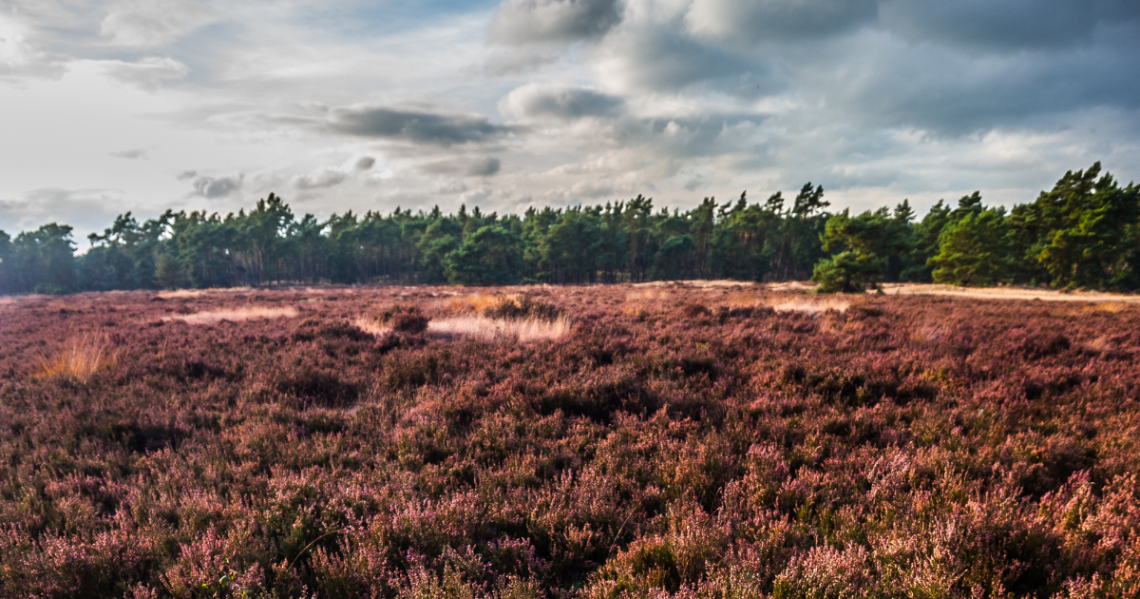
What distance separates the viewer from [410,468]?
3.89 m

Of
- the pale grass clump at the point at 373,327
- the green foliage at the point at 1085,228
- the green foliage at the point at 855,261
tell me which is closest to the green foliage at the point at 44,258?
the pale grass clump at the point at 373,327

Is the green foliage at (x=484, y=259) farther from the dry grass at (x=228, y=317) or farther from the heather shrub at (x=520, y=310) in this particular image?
the heather shrub at (x=520, y=310)

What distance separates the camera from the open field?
2.49 meters

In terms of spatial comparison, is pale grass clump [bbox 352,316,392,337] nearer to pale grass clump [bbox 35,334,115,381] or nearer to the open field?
the open field

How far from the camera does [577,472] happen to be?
386 centimetres

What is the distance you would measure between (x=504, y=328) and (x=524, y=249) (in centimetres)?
6433

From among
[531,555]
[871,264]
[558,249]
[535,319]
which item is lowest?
[531,555]

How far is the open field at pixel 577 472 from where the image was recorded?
8.18ft

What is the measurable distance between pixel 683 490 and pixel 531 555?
1.34 meters

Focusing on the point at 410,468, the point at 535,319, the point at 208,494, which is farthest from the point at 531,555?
the point at 535,319

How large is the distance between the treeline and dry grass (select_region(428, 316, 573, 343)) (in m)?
48.4

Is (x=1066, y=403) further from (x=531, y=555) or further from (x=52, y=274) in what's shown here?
(x=52, y=274)

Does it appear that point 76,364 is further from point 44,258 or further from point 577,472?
point 44,258

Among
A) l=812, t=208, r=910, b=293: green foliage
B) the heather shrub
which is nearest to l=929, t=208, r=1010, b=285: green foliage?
l=812, t=208, r=910, b=293: green foliage
